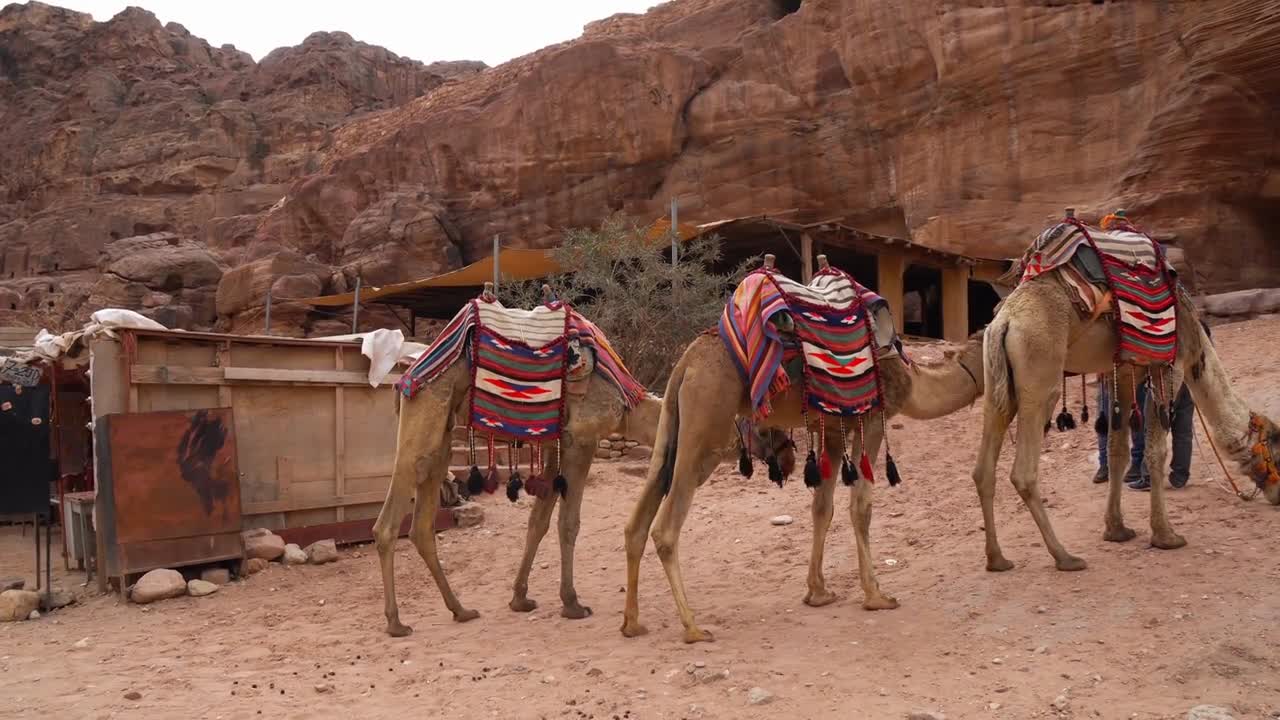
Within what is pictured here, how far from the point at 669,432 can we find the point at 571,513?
1.12 metres

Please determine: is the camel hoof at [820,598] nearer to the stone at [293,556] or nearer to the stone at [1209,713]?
the stone at [1209,713]

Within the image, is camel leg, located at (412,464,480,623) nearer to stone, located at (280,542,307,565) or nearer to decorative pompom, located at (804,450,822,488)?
stone, located at (280,542,307,565)

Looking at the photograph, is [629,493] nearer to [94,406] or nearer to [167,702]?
[94,406]

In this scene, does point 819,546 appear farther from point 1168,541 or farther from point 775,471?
point 1168,541

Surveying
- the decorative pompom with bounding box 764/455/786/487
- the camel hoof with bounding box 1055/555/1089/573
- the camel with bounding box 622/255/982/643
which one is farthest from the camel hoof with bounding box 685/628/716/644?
the camel hoof with bounding box 1055/555/1089/573

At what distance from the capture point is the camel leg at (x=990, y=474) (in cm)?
555

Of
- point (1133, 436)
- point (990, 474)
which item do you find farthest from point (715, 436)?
point (1133, 436)

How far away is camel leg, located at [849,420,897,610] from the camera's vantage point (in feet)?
17.4

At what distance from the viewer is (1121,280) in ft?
18.8

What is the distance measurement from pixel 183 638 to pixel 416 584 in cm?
195

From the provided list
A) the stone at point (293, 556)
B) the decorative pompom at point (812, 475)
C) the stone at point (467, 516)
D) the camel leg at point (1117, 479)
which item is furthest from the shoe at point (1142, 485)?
the stone at point (293, 556)

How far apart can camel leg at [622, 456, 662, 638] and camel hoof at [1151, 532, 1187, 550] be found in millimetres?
3182

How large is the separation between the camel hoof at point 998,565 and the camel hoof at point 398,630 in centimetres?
390

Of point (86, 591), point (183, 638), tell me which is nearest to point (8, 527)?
point (86, 591)
